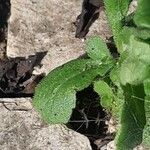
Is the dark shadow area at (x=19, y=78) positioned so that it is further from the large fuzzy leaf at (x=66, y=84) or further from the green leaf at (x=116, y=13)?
the green leaf at (x=116, y=13)

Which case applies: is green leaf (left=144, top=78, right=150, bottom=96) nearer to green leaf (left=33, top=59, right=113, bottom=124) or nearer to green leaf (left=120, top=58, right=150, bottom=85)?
green leaf (left=120, top=58, right=150, bottom=85)

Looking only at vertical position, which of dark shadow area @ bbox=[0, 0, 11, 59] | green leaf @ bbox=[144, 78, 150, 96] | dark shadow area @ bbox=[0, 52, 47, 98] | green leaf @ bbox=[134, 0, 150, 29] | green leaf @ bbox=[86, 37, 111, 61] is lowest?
dark shadow area @ bbox=[0, 52, 47, 98]

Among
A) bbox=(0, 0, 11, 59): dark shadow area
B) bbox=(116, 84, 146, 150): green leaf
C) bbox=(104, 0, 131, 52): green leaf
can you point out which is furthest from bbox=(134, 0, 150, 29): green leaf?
bbox=(0, 0, 11, 59): dark shadow area

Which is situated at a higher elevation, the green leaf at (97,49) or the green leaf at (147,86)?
the green leaf at (147,86)

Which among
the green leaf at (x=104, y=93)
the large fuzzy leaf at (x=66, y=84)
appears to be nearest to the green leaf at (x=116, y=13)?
the large fuzzy leaf at (x=66, y=84)

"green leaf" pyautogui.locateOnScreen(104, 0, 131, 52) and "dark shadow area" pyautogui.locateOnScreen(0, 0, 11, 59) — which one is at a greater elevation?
"green leaf" pyautogui.locateOnScreen(104, 0, 131, 52)

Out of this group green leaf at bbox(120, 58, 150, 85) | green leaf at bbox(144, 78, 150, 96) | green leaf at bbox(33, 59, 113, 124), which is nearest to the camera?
green leaf at bbox(120, 58, 150, 85)
